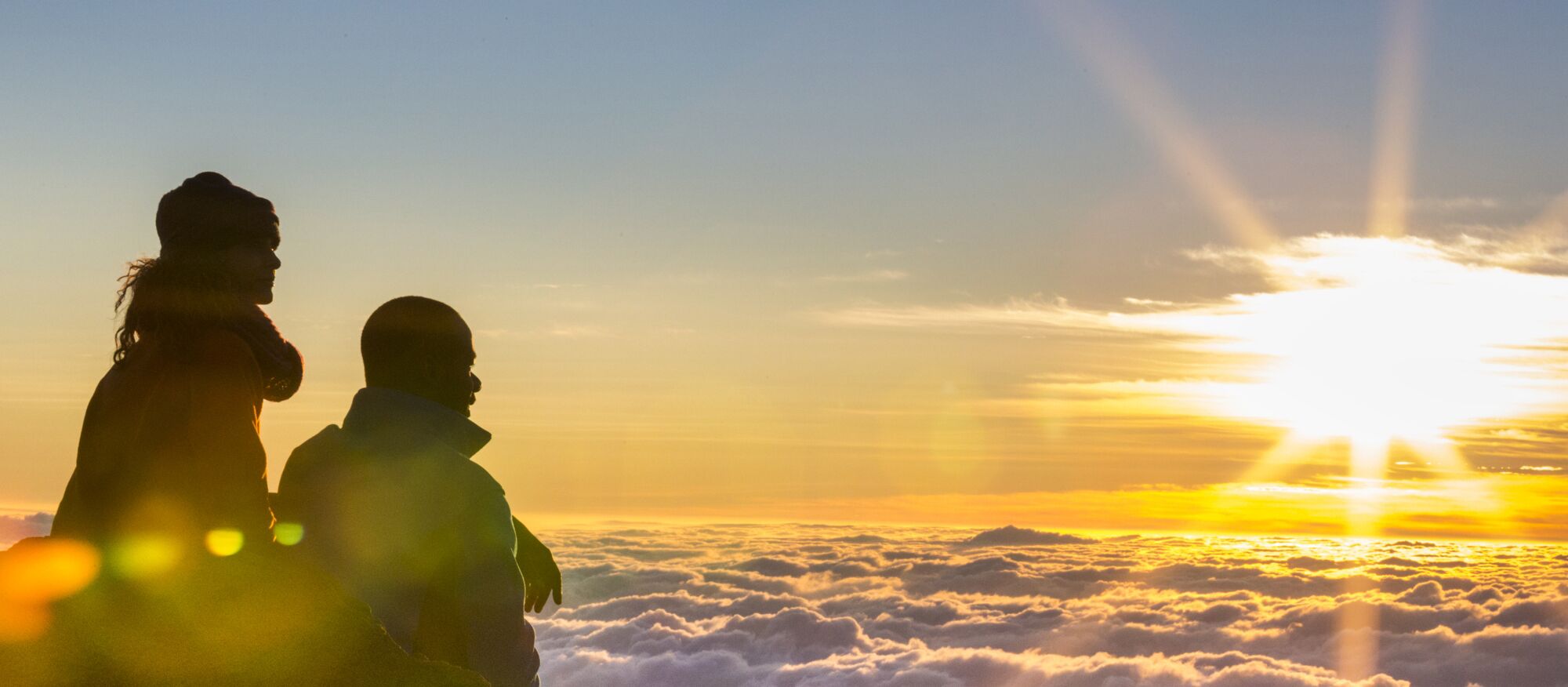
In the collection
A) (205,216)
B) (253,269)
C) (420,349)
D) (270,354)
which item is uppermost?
(205,216)

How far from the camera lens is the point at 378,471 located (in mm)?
5547

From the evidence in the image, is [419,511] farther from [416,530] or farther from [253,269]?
[253,269]

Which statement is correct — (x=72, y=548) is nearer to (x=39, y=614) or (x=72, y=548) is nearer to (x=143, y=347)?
(x=39, y=614)

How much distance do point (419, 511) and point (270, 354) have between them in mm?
976

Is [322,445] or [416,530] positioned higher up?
[322,445]

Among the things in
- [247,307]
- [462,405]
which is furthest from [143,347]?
[462,405]

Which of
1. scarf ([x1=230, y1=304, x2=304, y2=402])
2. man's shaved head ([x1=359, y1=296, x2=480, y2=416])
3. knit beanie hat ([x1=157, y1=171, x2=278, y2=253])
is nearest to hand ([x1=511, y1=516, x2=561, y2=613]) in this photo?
man's shaved head ([x1=359, y1=296, x2=480, y2=416])

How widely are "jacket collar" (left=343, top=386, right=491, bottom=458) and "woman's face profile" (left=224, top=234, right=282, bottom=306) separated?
663mm

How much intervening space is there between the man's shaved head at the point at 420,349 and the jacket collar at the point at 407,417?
0.24ft

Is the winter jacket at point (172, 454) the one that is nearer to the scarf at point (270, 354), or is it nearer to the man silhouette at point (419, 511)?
the scarf at point (270, 354)

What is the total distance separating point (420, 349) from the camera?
5676 mm

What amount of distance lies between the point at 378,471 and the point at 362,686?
4.36 feet

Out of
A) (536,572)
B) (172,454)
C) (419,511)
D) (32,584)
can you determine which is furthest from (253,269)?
(536,572)

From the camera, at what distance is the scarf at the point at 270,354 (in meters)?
5.29
